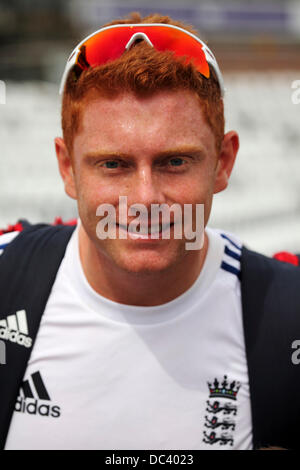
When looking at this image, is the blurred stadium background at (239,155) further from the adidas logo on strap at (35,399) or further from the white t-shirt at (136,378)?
the adidas logo on strap at (35,399)

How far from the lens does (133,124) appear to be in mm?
1492

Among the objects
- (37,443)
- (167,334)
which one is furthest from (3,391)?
(167,334)

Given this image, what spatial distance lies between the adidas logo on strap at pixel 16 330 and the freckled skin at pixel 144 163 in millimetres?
387

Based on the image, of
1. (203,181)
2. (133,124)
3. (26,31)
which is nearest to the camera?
(133,124)

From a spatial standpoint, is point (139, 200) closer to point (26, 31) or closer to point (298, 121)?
point (298, 121)

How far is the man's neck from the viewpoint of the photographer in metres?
1.79

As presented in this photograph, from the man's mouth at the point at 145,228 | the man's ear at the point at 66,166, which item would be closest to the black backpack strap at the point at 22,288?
the man's ear at the point at 66,166

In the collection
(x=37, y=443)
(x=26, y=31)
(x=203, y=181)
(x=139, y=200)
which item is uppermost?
(x=26, y=31)

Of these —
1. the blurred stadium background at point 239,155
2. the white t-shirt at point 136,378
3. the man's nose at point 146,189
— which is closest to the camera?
the man's nose at point 146,189

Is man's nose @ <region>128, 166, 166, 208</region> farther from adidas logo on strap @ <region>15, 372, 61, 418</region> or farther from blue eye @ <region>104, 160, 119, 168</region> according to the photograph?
adidas logo on strap @ <region>15, 372, 61, 418</region>

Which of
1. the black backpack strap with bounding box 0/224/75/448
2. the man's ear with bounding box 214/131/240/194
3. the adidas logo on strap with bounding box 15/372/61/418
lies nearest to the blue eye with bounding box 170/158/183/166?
the man's ear with bounding box 214/131/240/194

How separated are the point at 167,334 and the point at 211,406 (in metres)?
0.28

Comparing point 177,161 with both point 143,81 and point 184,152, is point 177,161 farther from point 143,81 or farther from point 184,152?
point 143,81

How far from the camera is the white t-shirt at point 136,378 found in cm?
173
